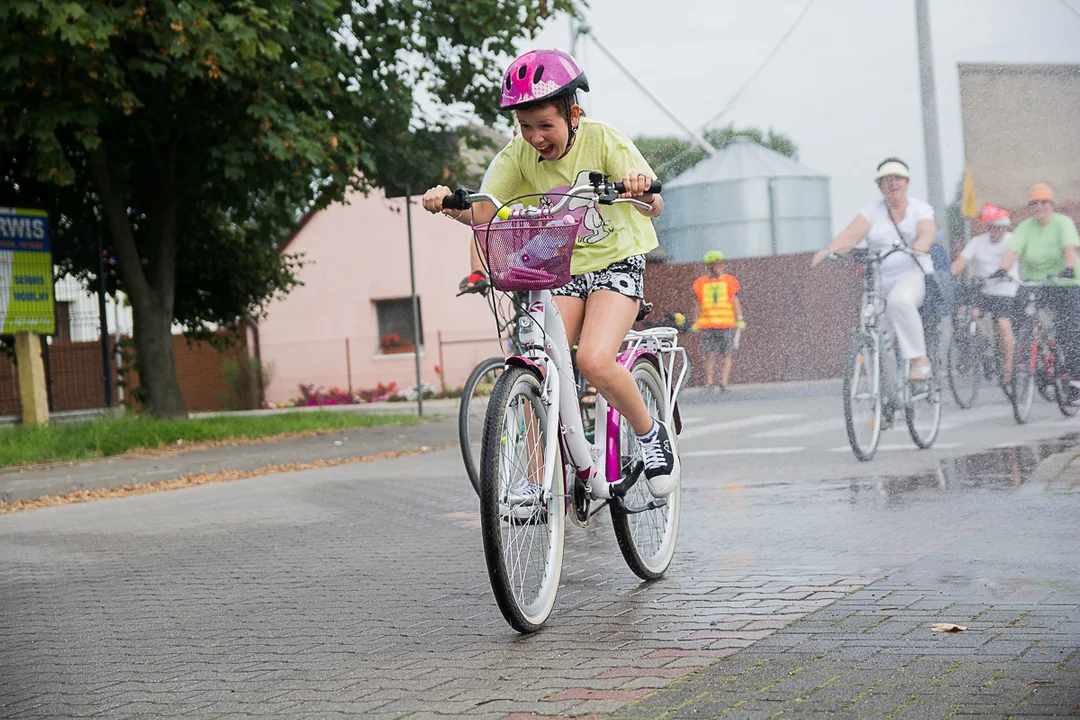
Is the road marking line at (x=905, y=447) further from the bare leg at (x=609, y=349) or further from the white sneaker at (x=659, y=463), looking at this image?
the bare leg at (x=609, y=349)

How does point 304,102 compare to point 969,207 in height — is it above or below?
above

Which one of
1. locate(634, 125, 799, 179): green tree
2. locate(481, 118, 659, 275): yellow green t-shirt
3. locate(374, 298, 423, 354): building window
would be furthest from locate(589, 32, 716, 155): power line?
locate(374, 298, 423, 354): building window

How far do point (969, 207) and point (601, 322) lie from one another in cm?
805

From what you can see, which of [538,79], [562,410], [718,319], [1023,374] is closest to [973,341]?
[1023,374]

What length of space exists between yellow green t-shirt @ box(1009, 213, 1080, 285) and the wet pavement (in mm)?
2398

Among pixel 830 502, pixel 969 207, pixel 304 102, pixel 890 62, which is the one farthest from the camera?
pixel 304 102

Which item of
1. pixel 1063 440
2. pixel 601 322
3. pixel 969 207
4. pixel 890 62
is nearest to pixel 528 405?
pixel 601 322

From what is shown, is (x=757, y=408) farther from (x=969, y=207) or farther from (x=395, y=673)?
(x=395, y=673)

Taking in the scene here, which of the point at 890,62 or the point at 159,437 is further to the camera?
the point at 159,437

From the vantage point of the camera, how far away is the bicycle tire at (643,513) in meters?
5.20

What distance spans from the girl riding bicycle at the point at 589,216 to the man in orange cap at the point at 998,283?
6706 mm

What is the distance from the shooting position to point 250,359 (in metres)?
32.9

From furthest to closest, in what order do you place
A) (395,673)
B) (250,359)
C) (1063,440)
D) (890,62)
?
(250,359)
(890,62)
(1063,440)
(395,673)

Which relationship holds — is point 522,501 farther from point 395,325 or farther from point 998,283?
point 395,325
